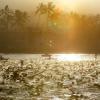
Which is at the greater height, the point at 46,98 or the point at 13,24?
the point at 13,24

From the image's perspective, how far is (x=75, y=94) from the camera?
3291 centimetres

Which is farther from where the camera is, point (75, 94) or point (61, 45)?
point (61, 45)

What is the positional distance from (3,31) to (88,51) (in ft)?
95.3

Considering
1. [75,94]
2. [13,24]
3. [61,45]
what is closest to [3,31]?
[13,24]

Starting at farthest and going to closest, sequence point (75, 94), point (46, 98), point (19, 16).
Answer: point (19, 16) < point (75, 94) < point (46, 98)

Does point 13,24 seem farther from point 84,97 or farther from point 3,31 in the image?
point 84,97

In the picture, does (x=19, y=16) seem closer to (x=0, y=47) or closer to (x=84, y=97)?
(x=0, y=47)

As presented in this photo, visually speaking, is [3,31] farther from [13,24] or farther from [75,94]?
[75,94]

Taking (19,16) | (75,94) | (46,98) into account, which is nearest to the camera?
(46,98)

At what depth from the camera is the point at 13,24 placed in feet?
490

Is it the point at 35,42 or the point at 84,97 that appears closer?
the point at 84,97

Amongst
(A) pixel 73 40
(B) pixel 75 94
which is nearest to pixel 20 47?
(A) pixel 73 40

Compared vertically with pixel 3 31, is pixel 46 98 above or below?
below

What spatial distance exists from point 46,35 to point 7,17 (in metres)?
13.9
